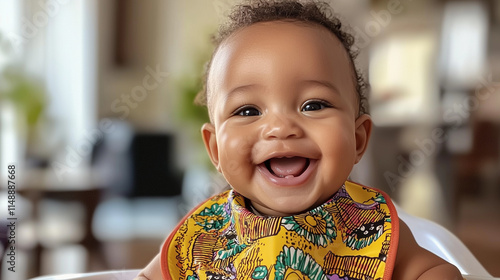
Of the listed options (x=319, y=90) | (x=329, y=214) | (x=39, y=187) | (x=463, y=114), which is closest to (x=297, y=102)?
(x=319, y=90)

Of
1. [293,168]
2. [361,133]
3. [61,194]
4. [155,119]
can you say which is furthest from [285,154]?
[155,119]

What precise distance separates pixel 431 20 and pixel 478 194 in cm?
148

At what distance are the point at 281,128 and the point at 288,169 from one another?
6 centimetres

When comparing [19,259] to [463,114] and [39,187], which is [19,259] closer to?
[39,187]

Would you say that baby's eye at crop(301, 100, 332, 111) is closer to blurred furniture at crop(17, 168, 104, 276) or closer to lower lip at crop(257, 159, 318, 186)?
lower lip at crop(257, 159, 318, 186)

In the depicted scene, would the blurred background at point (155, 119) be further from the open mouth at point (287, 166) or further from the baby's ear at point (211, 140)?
the open mouth at point (287, 166)

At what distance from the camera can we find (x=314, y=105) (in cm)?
84

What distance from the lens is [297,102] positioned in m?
0.83

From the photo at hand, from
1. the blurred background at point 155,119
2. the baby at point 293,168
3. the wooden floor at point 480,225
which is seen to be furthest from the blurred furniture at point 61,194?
the baby at point 293,168

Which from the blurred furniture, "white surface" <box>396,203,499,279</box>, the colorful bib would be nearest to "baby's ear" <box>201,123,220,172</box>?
the colorful bib

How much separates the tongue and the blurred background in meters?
2.99

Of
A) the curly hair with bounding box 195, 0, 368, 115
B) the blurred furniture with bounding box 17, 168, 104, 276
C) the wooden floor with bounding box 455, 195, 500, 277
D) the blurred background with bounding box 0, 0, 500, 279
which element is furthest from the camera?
the blurred background with bounding box 0, 0, 500, 279

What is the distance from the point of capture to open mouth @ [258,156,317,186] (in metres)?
0.82

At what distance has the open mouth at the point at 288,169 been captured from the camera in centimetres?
82
